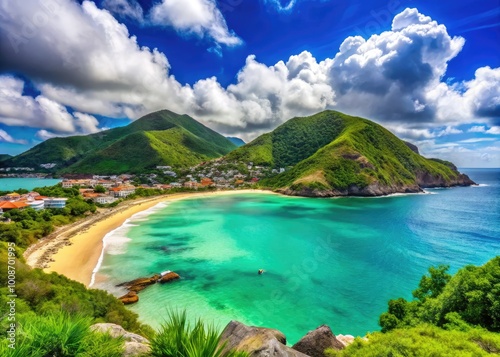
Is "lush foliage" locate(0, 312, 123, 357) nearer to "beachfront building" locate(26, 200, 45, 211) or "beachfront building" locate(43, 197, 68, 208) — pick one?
"beachfront building" locate(26, 200, 45, 211)

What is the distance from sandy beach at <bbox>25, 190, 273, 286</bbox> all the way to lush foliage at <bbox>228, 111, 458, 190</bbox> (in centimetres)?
7458

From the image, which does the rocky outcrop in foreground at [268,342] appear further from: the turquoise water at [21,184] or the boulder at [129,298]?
the turquoise water at [21,184]

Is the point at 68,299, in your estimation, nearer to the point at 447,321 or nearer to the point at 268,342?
the point at 268,342

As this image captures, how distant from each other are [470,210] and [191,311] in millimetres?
80980

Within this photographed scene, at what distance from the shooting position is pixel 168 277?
25.0 metres

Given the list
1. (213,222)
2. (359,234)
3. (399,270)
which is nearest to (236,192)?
(213,222)

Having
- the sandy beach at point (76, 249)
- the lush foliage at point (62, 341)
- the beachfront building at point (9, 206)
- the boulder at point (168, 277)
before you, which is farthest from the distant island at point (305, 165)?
the lush foliage at point (62, 341)

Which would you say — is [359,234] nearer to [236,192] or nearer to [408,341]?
[408,341]

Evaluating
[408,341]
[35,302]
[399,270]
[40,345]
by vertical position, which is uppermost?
[40,345]

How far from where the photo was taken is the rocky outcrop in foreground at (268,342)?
20.7 ft

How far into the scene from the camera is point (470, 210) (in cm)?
6800

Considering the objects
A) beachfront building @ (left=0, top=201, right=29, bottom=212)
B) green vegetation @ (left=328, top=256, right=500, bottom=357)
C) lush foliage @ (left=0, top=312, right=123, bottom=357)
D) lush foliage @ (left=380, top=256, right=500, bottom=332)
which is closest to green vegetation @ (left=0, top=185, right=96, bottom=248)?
beachfront building @ (left=0, top=201, right=29, bottom=212)

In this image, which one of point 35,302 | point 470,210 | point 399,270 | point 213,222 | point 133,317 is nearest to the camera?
point 35,302

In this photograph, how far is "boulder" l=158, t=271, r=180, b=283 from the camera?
24.6 meters
